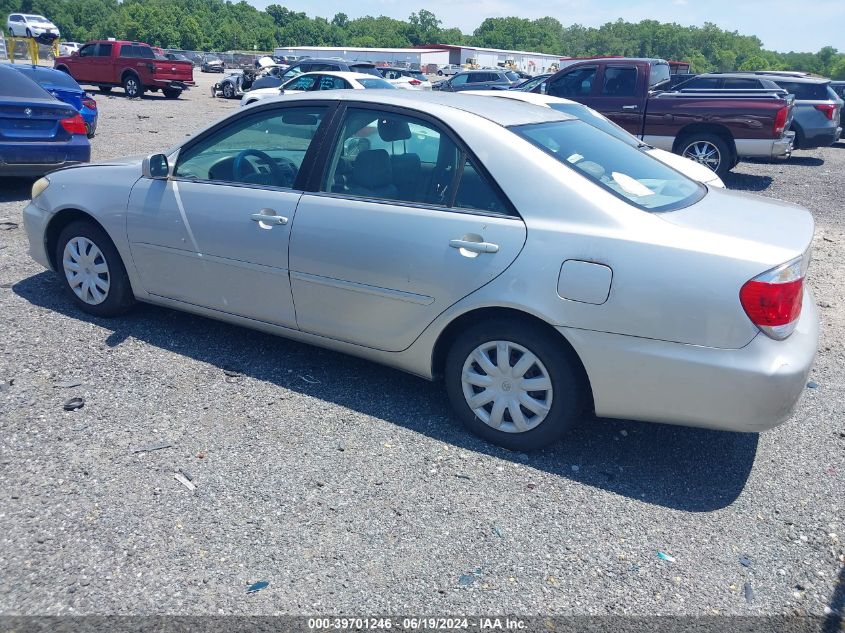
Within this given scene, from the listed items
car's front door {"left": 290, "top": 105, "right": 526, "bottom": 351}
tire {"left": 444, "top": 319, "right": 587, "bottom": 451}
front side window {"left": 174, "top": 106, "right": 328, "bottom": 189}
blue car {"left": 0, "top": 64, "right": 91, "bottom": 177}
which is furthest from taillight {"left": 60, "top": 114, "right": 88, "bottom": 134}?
tire {"left": 444, "top": 319, "right": 587, "bottom": 451}

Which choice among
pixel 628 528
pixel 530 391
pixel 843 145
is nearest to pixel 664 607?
pixel 628 528

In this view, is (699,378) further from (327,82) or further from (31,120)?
(327,82)

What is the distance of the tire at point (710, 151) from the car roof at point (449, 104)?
8795 millimetres

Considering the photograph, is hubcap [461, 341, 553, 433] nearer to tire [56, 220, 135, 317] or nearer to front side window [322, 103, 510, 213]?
front side window [322, 103, 510, 213]

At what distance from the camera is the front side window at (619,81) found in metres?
12.8

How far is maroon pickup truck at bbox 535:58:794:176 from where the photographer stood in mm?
11648

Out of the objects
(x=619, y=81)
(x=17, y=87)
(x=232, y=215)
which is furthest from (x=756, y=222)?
(x=619, y=81)

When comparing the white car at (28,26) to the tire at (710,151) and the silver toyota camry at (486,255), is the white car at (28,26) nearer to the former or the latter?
the tire at (710,151)

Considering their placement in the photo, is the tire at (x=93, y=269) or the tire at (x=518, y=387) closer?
the tire at (x=518, y=387)

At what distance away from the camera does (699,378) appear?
3.12m

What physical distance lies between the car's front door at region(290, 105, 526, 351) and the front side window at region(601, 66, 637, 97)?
10.1 meters

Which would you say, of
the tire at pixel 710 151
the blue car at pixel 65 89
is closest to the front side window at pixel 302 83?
the blue car at pixel 65 89

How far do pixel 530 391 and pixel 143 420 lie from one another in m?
2.07

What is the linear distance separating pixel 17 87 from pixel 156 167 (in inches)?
A: 224
